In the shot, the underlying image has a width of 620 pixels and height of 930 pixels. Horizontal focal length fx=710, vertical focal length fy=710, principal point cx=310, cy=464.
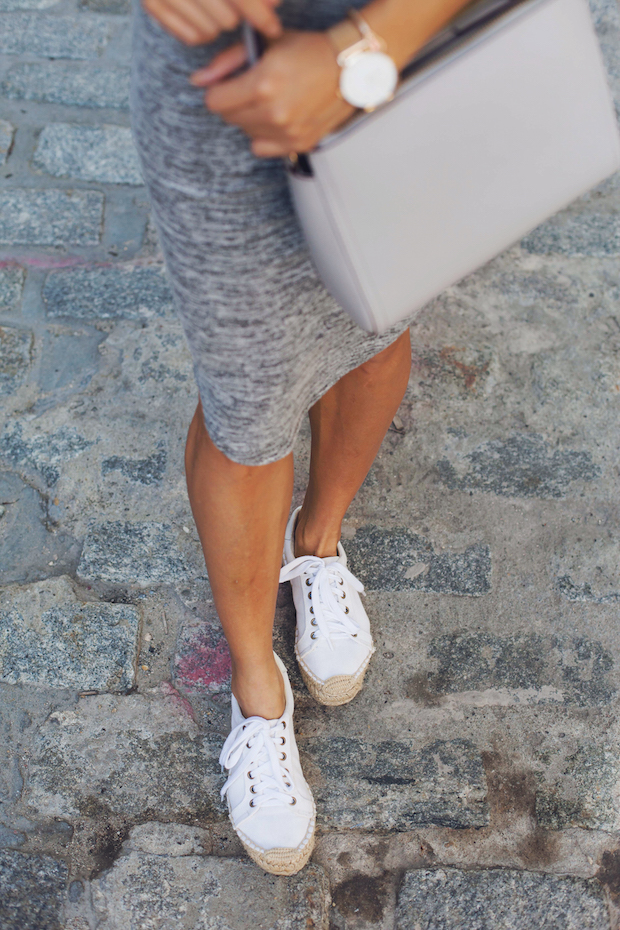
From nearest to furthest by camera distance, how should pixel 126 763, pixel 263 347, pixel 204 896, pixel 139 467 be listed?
pixel 263 347, pixel 204 896, pixel 126 763, pixel 139 467

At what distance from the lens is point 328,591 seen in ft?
4.79

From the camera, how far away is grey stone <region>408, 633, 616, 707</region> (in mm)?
1468

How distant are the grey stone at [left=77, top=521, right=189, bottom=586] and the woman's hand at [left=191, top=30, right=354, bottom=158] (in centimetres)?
110

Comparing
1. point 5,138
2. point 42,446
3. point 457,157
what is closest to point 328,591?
point 42,446

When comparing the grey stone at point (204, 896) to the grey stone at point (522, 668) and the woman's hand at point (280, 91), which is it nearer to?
the grey stone at point (522, 668)

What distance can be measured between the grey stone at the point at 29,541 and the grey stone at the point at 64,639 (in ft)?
0.13

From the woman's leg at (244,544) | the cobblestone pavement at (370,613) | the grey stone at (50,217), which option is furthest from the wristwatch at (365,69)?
the grey stone at (50,217)

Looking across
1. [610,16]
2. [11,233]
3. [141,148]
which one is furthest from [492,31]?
[610,16]

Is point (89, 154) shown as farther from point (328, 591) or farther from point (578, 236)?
point (328, 591)

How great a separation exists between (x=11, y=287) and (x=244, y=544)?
54.4 inches

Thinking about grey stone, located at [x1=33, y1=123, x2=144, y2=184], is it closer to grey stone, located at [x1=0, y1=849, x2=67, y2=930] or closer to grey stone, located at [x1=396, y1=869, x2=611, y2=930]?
grey stone, located at [x1=0, y1=849, x2=67, y2=930]

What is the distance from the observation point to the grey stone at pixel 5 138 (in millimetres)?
2432

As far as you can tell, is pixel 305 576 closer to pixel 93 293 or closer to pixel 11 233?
pixel 93 293

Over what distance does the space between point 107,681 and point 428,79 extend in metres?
1.22
